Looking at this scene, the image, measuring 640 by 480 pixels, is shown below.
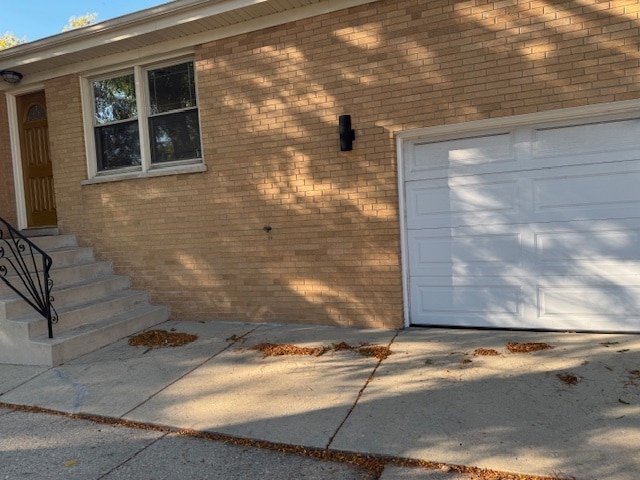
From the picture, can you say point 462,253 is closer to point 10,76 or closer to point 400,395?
point 400,395

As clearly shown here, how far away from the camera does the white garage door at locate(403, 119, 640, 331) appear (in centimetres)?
473

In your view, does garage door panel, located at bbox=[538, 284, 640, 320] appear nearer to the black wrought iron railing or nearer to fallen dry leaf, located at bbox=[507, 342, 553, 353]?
fallen dry leaf, located at bbox=[507, 342, 553, 353]

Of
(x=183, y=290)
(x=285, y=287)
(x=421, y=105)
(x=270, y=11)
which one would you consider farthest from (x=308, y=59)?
(x=183, y=290)

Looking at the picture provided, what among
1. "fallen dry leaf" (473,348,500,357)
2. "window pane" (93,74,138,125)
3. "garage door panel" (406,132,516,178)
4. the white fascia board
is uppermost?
"window pane" (93,74,138,125)

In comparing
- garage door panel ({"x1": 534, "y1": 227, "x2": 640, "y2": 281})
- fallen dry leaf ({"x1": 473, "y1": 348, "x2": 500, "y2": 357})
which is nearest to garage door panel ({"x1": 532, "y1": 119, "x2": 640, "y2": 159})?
garage door panel ({"x1": 534, "y1": 227, "x2": 640, "y2": 281})

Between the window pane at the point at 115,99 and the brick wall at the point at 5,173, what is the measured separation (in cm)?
179

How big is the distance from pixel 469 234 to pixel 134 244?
446cm

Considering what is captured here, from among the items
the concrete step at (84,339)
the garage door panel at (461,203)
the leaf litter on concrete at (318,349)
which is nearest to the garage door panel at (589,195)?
the garage door panel at (461,203)

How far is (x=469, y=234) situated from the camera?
5.27 meters

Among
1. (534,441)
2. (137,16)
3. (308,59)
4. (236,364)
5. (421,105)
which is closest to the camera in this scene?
(534,441)

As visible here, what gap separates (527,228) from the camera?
16.5 feet

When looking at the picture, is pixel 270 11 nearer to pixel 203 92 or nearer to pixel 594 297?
pixel 203 92

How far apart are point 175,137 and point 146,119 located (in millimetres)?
524

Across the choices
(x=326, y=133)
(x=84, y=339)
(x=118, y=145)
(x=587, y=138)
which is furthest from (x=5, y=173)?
(x=587, y=138)
